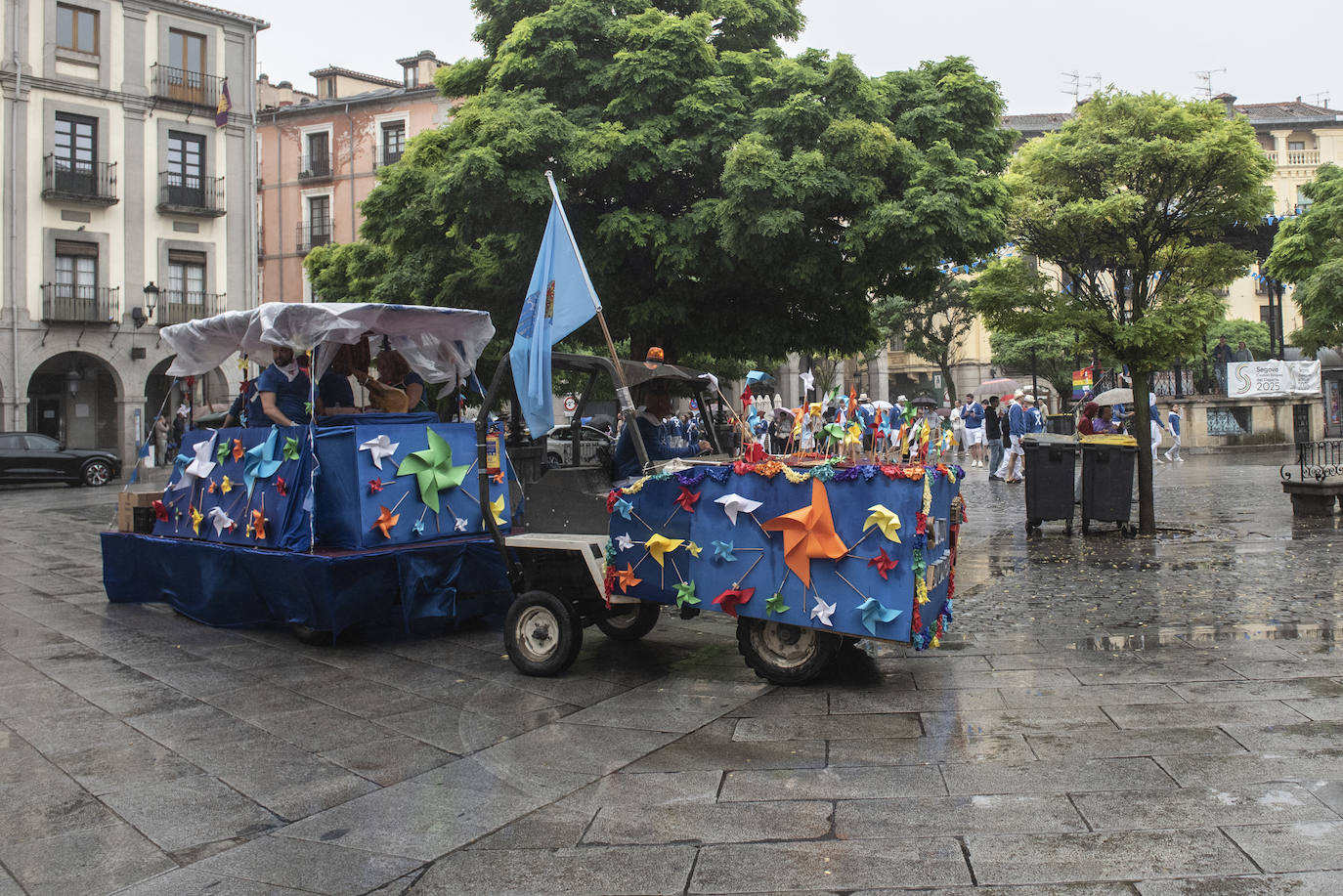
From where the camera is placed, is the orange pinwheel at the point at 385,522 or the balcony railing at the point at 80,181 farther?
the balcony railing at the point at 80,181

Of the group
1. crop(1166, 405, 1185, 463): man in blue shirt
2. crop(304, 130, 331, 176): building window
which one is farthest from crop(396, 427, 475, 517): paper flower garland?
crop(304, 130, 331, 176): building window

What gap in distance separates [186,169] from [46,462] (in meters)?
13.0

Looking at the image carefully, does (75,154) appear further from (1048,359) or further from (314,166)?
(1048,359)

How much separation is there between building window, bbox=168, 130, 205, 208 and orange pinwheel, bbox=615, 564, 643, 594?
3325 cm

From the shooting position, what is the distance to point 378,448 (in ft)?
25.5

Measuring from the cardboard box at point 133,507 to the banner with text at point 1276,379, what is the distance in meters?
29.2

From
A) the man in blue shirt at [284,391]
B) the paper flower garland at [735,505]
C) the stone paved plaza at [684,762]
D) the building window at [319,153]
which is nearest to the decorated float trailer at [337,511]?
the man in blue shirt at [284,391]

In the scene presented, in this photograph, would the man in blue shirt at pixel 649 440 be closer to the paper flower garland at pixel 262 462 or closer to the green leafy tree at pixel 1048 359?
the paper flower garland at pixel 262 462

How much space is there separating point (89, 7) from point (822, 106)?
29677mm

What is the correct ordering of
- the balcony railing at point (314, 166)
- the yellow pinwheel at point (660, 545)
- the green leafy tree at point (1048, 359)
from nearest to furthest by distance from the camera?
1. the yellow pinwheel at point (660, 545)
2. the balcony railing at point (314, 166)
3. the green leafy tree at point (1048, 359)

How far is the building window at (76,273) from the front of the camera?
32.6m

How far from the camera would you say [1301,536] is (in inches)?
485

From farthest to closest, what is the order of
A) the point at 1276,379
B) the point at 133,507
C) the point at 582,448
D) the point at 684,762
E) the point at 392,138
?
1. the point at 392,138
2. the point at 1276,379
3. the point at 133,507
4. the point at 582,448
5. the point at 684,762

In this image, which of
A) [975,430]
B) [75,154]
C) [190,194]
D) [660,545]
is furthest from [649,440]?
[190,194]
